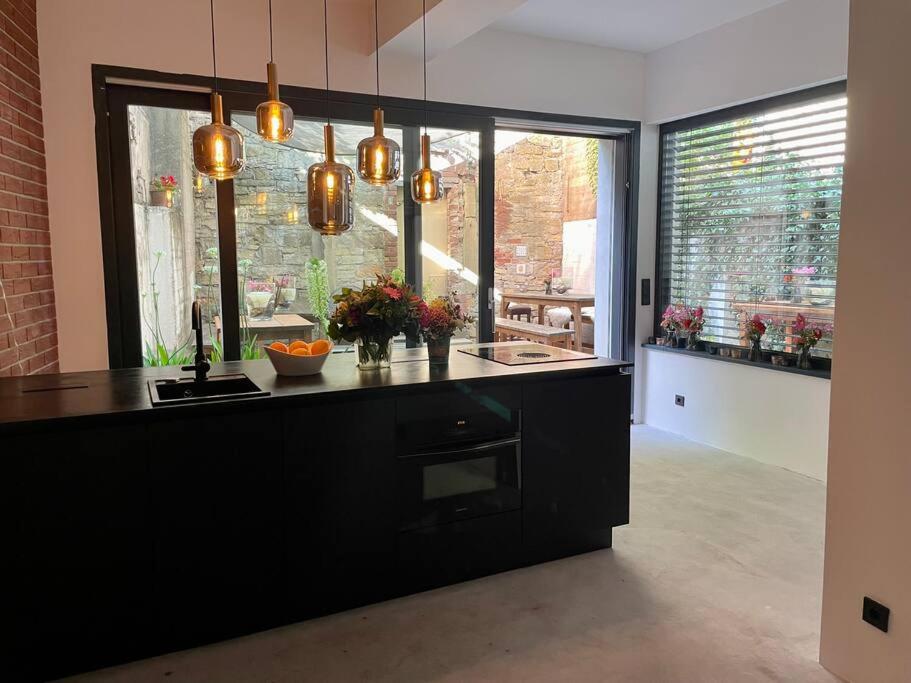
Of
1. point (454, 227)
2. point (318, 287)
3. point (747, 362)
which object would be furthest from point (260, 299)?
point (747, 362)

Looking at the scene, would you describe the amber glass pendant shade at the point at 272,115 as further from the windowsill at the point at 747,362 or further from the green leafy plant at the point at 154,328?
the windowsill at the point at 747,362

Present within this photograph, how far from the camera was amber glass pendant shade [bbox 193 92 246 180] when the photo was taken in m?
2.29

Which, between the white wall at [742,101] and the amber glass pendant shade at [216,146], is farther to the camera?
the white wall at [742,101]

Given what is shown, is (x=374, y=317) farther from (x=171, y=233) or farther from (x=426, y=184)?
(x=171, y=233)

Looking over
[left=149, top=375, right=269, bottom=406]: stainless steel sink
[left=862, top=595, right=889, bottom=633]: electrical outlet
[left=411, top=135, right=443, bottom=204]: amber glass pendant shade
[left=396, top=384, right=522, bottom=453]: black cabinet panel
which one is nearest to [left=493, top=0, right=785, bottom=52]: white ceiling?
[left=411, top=135, right=443, bottom=204]: amber glass pendant shade

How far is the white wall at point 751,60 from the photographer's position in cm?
399

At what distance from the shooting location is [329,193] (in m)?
2.50

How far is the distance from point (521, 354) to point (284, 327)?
164cm

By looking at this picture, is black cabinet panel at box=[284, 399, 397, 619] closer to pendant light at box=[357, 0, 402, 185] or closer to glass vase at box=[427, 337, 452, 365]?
glass vase at box=[427, 337, 452, 365]

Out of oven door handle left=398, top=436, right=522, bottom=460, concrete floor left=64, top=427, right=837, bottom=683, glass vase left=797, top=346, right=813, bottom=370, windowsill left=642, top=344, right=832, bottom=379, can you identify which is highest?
glass vase left=797, top=346, right=813, bottom=370

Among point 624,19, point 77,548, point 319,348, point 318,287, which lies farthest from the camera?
point 624,19

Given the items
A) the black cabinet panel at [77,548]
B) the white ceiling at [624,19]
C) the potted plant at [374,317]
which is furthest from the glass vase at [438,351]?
the white ceiling at [624,19]

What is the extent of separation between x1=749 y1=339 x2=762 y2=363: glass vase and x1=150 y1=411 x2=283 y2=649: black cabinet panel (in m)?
3.49

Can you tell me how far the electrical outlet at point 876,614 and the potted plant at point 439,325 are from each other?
6.05 feet
